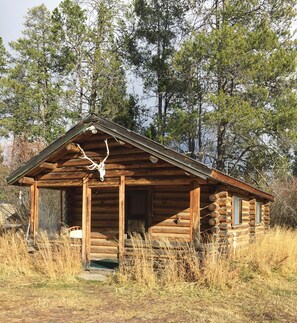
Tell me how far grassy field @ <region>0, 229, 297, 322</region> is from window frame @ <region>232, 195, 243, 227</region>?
236 centimetres

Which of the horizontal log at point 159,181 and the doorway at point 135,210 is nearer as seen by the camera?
the horizontal log at point 159,181

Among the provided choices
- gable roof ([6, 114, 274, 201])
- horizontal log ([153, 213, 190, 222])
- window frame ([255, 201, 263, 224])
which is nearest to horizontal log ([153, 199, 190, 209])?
horizontal log ([153, 213, 190, 222])

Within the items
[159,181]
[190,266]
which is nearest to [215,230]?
[159,181]

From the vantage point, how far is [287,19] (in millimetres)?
25078

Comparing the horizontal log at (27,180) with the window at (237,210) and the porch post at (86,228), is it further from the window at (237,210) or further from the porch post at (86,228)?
the window at (237,210)

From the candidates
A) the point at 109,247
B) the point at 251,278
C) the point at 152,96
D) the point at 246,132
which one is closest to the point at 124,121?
the point at 152,96

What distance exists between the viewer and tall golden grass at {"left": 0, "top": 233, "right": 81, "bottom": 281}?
10812 millimetres

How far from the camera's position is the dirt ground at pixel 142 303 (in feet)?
24.2

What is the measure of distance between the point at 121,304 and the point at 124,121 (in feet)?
69.2

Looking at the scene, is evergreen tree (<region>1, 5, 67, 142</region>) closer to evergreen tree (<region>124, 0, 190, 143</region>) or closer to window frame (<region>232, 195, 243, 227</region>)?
evergreen tree (<region>124, 0, 190, 143</region>)

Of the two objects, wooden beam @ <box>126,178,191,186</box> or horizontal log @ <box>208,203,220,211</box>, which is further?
horizontal log @ <box>208,203,220,211</box>

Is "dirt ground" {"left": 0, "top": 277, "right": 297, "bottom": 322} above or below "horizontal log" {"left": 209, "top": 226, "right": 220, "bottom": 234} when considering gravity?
below

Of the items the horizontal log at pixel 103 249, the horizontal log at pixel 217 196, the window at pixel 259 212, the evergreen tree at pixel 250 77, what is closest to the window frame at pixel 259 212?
the window at pixel 259 212

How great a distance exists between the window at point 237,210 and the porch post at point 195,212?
13.3 feet
